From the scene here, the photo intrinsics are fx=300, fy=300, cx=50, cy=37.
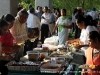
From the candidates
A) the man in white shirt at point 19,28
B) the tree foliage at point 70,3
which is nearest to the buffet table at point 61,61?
the man in white shirt at point 19,28

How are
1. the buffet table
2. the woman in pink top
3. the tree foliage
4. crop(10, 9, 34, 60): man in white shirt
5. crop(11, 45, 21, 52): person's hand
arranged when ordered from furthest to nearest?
the tree foliage
crop(10, 9, 34, 60): man in white shirt
crop(11, 45, 21, 52): person's hand
the woman in pink top
the buffet table

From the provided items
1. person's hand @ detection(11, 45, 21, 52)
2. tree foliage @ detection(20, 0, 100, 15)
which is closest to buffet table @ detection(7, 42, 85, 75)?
person's hand @ detection(11, 45, 21, 52)

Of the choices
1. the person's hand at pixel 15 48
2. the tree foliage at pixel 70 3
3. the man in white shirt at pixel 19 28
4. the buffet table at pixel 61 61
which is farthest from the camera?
the tree foliage at pixel 70 3

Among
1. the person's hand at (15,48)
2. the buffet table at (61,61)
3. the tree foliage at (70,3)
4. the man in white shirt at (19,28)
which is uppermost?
the tree foliage at (70,3)

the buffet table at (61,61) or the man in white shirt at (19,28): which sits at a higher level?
the man in white shirt at (19,28)

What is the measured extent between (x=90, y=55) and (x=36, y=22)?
20.7ft

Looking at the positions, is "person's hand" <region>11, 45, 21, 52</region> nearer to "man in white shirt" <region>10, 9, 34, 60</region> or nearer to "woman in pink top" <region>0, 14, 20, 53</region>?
"woman in pink top" <region>0, 14, 20, 53</region>

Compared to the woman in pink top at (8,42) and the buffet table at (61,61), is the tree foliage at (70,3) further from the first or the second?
the woman in pink top at (8,42)

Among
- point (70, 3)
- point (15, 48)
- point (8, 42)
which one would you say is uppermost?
point (70, 3)

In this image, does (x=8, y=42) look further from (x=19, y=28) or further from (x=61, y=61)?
(x=61, y=61)

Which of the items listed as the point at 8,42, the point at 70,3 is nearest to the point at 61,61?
the point at 8,42

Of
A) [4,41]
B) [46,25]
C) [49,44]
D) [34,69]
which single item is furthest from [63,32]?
[34,69]

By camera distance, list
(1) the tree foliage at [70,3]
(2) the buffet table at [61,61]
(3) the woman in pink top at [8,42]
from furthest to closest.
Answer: (1) the tree foliage at [70,3]
(3) the woman in pink top at [8,42]
(2) the buffet table at [61,61]

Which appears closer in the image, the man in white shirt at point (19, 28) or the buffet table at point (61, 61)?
the buffet table at point (61, 61)
